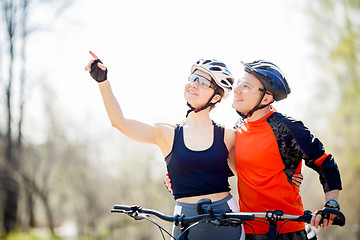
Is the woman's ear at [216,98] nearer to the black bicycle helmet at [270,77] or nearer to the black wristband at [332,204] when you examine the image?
the black bicycle helmet at [270,77]

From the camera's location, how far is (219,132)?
384 cm

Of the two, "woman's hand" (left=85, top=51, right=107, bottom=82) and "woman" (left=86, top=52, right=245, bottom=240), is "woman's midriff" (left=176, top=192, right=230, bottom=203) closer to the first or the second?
"woman" (left=86, top=52, right=245, bottom=240)

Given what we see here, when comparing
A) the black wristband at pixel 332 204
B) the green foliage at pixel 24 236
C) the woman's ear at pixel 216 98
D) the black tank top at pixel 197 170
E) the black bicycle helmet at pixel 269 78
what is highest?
the black bicycle helmet at pixel 269 78

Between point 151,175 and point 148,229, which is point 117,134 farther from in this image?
point 148,229

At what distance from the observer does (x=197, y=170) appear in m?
3.54

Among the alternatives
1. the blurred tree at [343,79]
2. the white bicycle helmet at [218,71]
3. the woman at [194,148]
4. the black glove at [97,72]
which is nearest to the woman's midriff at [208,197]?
the woman at [194,148]

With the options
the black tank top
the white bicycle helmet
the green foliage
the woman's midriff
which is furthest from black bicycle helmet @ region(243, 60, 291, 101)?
the green foliage

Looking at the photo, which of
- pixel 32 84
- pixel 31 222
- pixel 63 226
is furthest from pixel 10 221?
pixel 63 226

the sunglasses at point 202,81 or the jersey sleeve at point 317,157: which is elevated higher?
the sunglasses at point 202,81

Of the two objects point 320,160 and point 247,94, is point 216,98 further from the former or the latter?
point 320,160

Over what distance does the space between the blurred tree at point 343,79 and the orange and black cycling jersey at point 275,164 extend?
34.9 feet

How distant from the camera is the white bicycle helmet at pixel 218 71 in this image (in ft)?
13.0

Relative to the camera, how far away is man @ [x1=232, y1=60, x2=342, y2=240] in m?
3.48

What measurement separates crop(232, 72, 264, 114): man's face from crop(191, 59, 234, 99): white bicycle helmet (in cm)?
15
